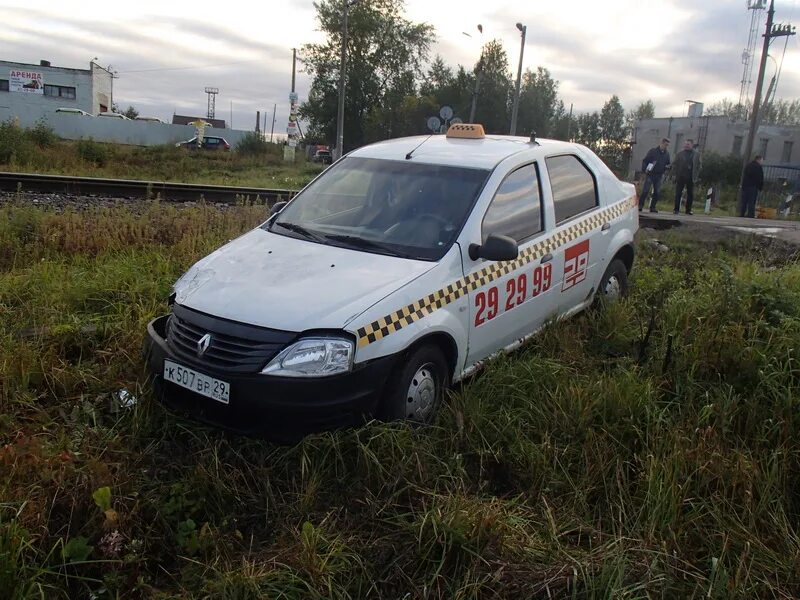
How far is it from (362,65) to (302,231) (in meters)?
58.1

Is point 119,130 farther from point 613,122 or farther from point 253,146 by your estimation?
point 613,122

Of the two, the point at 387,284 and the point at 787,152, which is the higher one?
the point at 787,152

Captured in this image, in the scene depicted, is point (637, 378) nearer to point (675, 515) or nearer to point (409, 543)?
point (675, 515)

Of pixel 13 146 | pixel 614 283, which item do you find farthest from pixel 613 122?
pixel 614 283

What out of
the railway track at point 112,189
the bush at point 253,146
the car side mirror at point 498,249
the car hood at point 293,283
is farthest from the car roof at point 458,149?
the bush at point 253,146

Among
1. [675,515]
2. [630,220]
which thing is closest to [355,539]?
[675,515]

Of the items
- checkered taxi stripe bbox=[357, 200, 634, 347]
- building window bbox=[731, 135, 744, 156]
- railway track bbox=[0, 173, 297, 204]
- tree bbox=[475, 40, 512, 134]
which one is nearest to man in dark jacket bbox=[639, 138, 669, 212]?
railway track bbox=[0, 173, 297, 204]

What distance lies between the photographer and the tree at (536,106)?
57719mm

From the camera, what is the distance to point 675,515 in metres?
2.85

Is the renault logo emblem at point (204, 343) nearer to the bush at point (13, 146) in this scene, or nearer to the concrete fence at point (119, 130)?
the bush at point (13, 146)

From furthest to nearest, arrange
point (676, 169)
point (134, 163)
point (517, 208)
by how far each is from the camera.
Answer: point (134, 163), point (676, 169), point (517, 208)

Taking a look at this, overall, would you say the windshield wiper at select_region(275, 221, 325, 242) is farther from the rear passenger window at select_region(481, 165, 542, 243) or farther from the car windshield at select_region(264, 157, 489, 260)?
the rear passenger window at select_region(481, 165, 542, 243)

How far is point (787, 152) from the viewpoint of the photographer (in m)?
56.0

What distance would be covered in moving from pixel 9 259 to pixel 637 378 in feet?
19.9
